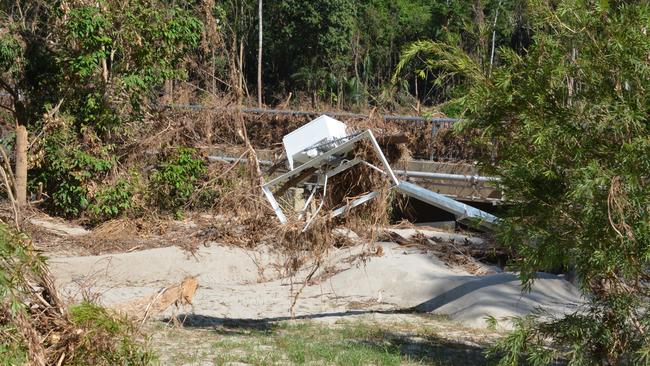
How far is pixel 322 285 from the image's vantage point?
14.2m

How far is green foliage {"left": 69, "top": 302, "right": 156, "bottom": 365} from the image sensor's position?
663cm

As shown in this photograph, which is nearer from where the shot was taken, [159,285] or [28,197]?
[159,285]

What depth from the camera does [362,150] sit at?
36.7 ft

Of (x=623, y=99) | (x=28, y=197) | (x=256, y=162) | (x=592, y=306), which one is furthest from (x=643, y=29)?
(x=28, y=197)

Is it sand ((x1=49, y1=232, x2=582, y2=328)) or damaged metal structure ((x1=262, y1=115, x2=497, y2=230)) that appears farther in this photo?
sand ((x1=49, y1=232, x2=582, y2=328))

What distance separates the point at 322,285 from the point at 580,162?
23.1 feet

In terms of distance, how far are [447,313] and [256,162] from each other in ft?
12.7

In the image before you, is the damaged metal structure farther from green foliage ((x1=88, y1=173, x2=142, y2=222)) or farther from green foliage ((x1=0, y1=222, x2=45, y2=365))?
green foliage ((x1=88, y1=173, x2=142, y2=222))

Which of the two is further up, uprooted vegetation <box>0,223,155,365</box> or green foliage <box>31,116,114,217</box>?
uprooted vegetation <box>0,223,155,365</box>

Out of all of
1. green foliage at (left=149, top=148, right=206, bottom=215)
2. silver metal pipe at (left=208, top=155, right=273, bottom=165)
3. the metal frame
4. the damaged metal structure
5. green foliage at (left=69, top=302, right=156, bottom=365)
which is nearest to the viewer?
green foliage at (left=69, top=302, right=156, bottom=365)

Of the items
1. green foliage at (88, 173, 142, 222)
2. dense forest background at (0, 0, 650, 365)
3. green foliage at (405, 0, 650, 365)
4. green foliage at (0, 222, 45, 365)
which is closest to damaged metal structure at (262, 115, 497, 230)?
dense forest background at (0, 0, 650, 365)

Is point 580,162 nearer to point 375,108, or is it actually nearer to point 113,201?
point 375,108

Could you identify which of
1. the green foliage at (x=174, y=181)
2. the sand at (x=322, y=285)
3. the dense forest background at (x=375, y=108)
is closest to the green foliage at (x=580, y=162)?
the dense forest background at (x=375, y=108)

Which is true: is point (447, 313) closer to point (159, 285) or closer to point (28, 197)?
point (159, 285)
